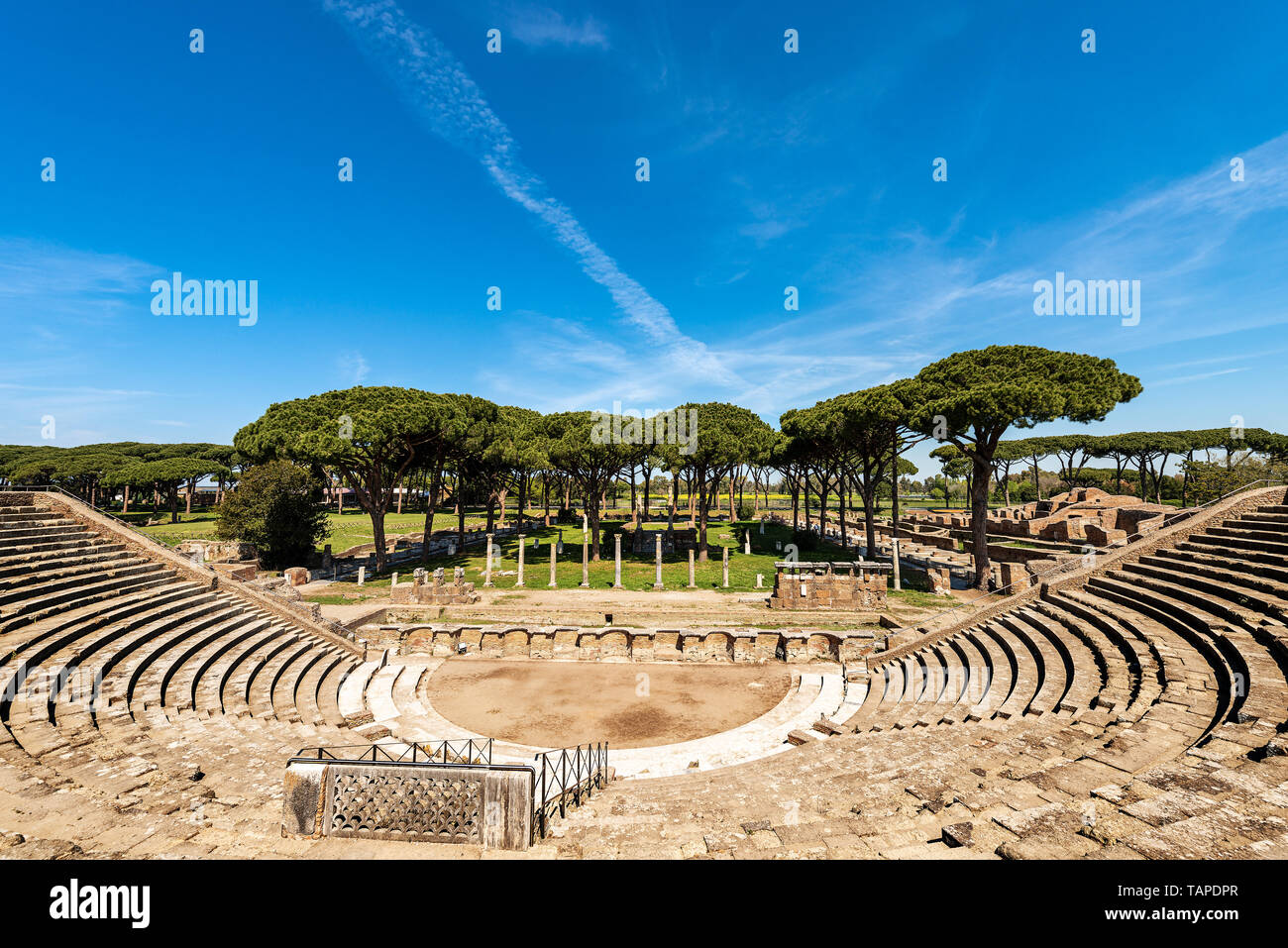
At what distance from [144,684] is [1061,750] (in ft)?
61.7

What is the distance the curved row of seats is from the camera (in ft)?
25.7

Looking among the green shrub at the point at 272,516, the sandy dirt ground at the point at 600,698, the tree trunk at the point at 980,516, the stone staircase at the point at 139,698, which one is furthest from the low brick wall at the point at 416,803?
the green shrub at the point at 272,516

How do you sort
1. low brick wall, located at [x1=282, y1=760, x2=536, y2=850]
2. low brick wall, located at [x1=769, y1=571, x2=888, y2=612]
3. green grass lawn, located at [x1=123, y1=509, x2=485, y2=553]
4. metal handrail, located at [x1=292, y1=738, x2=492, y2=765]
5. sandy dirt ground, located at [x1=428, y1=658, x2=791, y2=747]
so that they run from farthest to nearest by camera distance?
green grass lawn, located at [x1=123, y1=509, x2=485, y2=553] < low brick wall, located at [x1=769, y1=571, x2=888, y2=612] < sandy dirt ground, located at [x1=428, y1=658, x2=791, y2=747] < metal handrail, located at [x1=292, y1=738, x2=492, y2=765] < low brick wall, located at [x1=282, y1=760, x2=536, y2=850]

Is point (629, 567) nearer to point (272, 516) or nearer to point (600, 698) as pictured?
point (600, 698)

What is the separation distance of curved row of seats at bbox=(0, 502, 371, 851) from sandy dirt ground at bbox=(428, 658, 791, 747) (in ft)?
11.8

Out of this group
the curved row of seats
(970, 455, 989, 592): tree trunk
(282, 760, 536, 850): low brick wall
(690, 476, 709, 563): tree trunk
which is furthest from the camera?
(690, 476, 709, 563): tree trunk

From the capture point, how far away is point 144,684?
11578mm

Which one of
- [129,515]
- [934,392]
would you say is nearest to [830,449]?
[934,392]

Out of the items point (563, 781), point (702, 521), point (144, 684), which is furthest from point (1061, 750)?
point (702, 521)

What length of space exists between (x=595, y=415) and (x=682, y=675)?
920 inches

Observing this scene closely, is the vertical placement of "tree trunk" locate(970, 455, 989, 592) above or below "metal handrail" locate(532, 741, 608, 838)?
above

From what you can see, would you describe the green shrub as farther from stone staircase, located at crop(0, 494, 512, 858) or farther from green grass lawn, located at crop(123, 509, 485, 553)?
stone staircase, located at crop(0, 494, 512, 858)

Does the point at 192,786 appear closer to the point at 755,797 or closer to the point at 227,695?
the point at 227,695

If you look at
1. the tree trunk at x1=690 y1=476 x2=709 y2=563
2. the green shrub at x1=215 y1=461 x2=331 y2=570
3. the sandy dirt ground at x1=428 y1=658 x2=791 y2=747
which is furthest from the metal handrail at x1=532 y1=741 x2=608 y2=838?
the green shrub at x1=215 y1=461 x2=331 y2=570
